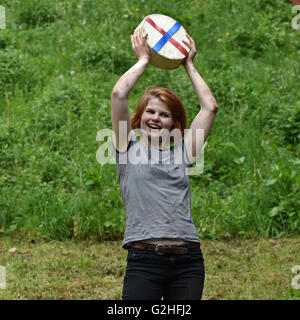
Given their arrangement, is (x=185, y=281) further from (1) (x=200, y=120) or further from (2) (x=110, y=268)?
(2) (x=110, y=268)

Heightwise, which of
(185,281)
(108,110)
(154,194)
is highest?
(108,110)

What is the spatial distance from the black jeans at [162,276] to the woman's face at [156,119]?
62 centimetres

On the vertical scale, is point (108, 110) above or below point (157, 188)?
above

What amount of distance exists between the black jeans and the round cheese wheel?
3.24 ft

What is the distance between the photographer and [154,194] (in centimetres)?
283

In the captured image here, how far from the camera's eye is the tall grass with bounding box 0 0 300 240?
617 cm

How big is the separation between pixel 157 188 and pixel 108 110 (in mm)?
4949

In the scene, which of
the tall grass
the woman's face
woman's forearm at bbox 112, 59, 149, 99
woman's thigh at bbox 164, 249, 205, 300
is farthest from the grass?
woman's forearm at bbox 112, 59, 149, 99

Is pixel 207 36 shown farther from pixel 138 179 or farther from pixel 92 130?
pixel 138 179

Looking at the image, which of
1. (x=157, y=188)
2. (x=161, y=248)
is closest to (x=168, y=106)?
(x=157, y=188)

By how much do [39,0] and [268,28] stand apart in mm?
4012

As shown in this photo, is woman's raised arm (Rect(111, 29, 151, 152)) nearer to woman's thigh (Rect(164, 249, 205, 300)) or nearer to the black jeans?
the black jeans

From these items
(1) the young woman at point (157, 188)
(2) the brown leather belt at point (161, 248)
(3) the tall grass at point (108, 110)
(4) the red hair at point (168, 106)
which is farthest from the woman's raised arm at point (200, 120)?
(3) the tall grass at point (108, 110)

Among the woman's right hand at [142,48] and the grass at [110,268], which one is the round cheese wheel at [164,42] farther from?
the grass at [110,268]
